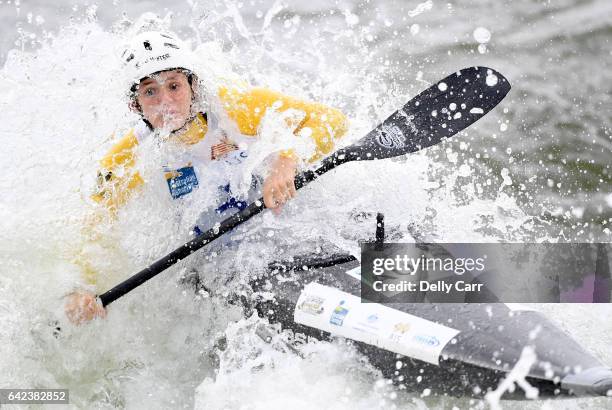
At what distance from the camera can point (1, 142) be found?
4.71 meters

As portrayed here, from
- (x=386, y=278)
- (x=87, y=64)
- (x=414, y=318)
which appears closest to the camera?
(x=414, y=318)

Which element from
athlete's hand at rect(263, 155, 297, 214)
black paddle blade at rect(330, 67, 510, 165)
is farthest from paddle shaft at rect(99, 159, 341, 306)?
black paddle blade at rect(330, 67, 510, 165)

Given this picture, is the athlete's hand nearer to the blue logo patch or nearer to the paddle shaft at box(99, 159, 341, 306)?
the paddle shaft at box(99, 159, 341, 306)

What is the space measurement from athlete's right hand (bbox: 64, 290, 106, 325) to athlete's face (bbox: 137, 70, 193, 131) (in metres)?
0.96

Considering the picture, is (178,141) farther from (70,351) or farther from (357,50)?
(357,50)

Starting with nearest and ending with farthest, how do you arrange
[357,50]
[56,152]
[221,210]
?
[221,210] < [56,152] < [357,50]

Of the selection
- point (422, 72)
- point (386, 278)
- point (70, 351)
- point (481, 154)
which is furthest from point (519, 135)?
point (70, 351)

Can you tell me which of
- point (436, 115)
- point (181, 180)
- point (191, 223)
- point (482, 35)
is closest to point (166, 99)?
point (181, 180)

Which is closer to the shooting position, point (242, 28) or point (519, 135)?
point (519, 135)

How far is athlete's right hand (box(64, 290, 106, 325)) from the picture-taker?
3.59m

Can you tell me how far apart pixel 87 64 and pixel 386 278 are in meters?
3.16

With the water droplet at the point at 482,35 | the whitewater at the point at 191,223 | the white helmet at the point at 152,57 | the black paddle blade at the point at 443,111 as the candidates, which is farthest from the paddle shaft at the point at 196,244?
the water droplet at the point at 482,35

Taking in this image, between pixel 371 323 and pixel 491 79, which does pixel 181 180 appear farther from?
pixel 491 79

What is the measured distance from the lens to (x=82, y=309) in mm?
3588
